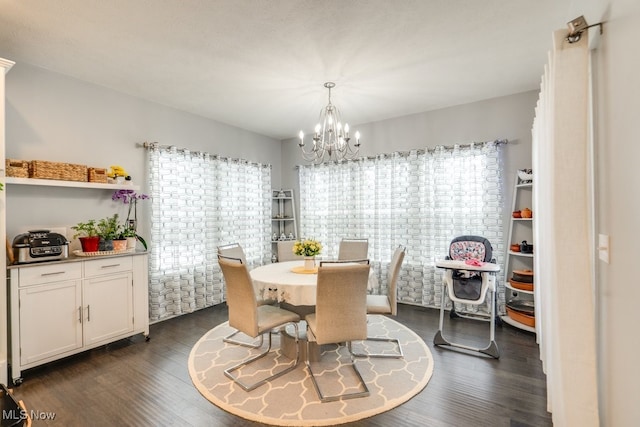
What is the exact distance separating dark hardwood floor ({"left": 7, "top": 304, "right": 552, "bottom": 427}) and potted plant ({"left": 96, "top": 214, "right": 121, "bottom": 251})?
105 centimetres

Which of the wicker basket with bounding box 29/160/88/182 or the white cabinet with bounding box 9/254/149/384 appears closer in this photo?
the white cabinet with bounding box 9/254/149/384

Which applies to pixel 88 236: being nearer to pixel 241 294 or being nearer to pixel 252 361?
pixel 241 294

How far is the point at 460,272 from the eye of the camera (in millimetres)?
3352

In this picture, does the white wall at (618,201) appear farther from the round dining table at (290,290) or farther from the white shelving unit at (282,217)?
the white shelving unit at (282,217)

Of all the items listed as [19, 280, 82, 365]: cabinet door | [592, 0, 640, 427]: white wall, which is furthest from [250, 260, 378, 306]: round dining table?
[592, 0, 640, 427]: white wall

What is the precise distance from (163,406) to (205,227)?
2528 mm

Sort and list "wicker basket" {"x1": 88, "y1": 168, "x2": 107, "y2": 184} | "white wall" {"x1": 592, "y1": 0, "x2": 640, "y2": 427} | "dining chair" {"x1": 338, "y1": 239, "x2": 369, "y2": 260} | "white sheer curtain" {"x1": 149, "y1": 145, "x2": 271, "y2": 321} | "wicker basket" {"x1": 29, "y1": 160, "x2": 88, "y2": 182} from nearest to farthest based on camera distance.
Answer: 1. "white wall" {"x1": 592, "y1": 0, "x2": 640, "y2": 427}
2. "wicker basket" {"x1": 29, "y1": 160, "x2": 88, "y2": 182}
3. "wicker basket" {"x1": 88, "y1": 168, "x2": 107, "y2": 184}
4. "white sheer curtain" {"x1": 149, "y1": 145, "x2": 271, "y2": 321}
5. "dining chair" {"x1": 338, "y1": 239, "x2": 369, "y2": 260}

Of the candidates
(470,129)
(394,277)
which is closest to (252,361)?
(394,277)

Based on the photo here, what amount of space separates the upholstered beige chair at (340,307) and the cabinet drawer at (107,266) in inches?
82.9

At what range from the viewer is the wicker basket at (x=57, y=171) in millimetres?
2713

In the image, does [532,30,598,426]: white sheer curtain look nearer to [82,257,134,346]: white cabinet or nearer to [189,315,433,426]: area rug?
[189,315,433,426]: area rug

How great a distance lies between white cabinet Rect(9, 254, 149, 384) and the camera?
97.9 inches

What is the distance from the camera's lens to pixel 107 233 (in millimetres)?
3164

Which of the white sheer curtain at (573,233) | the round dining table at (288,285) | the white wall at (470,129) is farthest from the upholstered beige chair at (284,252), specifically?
the white sheer curtain at (573,233)
